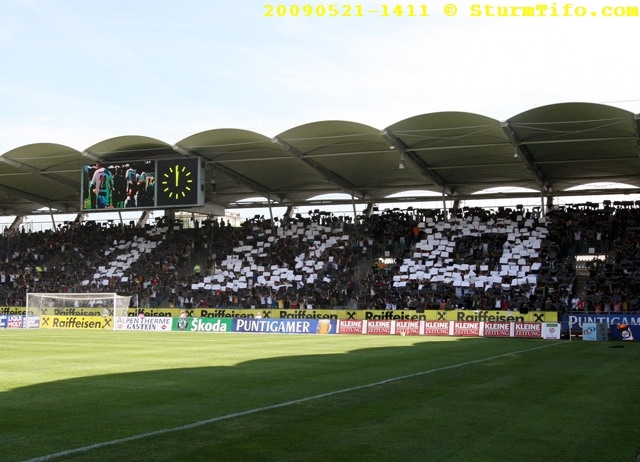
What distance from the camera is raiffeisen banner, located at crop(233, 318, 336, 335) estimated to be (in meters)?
43.3

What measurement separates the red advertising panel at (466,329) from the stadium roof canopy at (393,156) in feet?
31.5

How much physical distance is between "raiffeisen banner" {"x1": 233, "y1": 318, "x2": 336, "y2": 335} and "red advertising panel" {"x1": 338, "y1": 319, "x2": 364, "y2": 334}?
41 cm

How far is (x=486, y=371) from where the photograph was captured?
18.9 meters

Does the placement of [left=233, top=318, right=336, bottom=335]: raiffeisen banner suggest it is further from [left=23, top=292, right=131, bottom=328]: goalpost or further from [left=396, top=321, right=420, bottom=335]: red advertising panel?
[left=23, top=292, right=131, bottom=328]: goalpost

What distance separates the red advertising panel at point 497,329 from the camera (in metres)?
39.5

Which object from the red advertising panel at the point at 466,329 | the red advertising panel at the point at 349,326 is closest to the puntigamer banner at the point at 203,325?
the red advertising panel at the point at 349,326

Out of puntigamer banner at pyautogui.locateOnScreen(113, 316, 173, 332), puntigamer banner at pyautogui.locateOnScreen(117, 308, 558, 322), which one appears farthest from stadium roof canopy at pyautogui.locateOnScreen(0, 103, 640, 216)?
puntigamer banner at pyautogui.locateOnScreen(113, 316, 173, 332)

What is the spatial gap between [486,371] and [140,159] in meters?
33.5

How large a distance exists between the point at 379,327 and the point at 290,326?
490cm

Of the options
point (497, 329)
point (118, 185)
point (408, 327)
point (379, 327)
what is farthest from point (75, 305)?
point (497, 329)

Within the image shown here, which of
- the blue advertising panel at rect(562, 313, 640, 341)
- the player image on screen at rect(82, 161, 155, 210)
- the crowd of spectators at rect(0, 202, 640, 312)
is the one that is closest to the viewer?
A: the blue advertising panel at rect(562, 313, 640, 341)

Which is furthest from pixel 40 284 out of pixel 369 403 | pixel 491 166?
pixel 369 403

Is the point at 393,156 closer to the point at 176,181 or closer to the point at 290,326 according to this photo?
the point at 290,326

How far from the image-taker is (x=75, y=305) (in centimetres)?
4859
